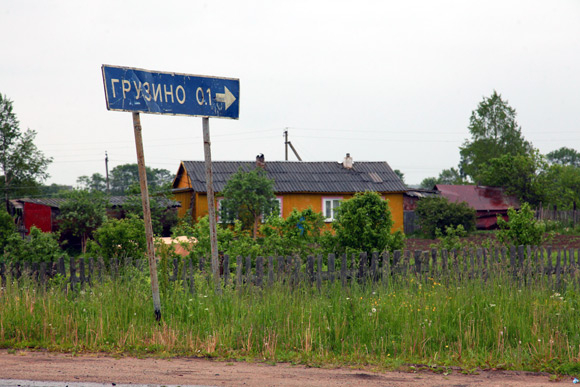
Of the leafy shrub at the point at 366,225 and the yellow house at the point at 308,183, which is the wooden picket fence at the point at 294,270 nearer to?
the leafy shrub at the point at 366,225

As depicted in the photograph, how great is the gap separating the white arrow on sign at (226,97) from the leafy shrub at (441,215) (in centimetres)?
2314

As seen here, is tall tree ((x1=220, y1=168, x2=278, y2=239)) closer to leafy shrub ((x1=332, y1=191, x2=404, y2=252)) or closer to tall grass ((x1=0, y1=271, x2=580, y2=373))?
leafy shrub ((x1=332, y1=191, x2=404, y2=252))

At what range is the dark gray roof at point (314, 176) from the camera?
27969mm

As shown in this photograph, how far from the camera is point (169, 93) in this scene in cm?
659

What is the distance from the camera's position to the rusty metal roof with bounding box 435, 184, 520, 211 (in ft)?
111

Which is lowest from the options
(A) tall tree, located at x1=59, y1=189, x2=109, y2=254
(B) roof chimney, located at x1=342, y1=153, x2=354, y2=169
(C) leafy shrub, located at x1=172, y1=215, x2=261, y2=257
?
(C) leafy shrub, located at x1=172, y1=215, x2=261, y2=257

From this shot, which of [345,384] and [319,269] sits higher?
[319,269]

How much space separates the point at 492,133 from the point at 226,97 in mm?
50573

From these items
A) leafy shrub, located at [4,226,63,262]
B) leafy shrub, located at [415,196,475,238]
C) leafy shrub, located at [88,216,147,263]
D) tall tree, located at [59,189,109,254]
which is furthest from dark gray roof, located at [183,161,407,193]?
leafy shrub, located at [88,216,147,263]

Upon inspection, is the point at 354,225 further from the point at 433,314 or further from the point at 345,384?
the point at 345,384

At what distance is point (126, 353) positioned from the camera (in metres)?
5.62

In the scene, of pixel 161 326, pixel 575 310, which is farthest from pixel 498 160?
pixel 161 326

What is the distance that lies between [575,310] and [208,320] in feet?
14.3

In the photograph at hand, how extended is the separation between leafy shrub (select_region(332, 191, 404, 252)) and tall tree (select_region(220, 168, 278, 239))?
12986 mm
